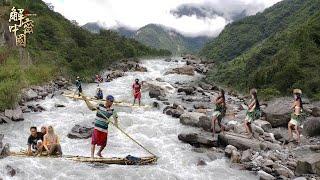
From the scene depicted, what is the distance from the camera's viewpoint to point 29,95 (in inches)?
1337

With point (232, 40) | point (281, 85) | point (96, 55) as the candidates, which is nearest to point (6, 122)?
point (281, 85)

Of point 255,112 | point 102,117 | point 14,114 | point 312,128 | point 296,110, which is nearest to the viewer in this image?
point 102,117

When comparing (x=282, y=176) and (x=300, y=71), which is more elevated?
(x=300, y=71)

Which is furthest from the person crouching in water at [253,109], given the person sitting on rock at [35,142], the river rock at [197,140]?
the person sitting on rock at [35,142]

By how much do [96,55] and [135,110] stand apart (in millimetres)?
39690

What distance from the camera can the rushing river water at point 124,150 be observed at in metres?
16.1

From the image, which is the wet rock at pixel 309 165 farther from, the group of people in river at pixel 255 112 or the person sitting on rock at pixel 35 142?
the person sitting on rock at pixel 35 142

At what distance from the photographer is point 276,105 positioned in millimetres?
25891

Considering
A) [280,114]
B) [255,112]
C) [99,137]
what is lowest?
[99,137]

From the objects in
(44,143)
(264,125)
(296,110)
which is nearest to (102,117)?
(44,143)

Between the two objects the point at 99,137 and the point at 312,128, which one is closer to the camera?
the point at 99,137

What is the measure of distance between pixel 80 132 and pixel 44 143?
5.45m

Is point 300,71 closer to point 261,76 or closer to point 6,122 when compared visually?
point 261,76

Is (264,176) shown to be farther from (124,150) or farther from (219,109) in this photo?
(124,150)
